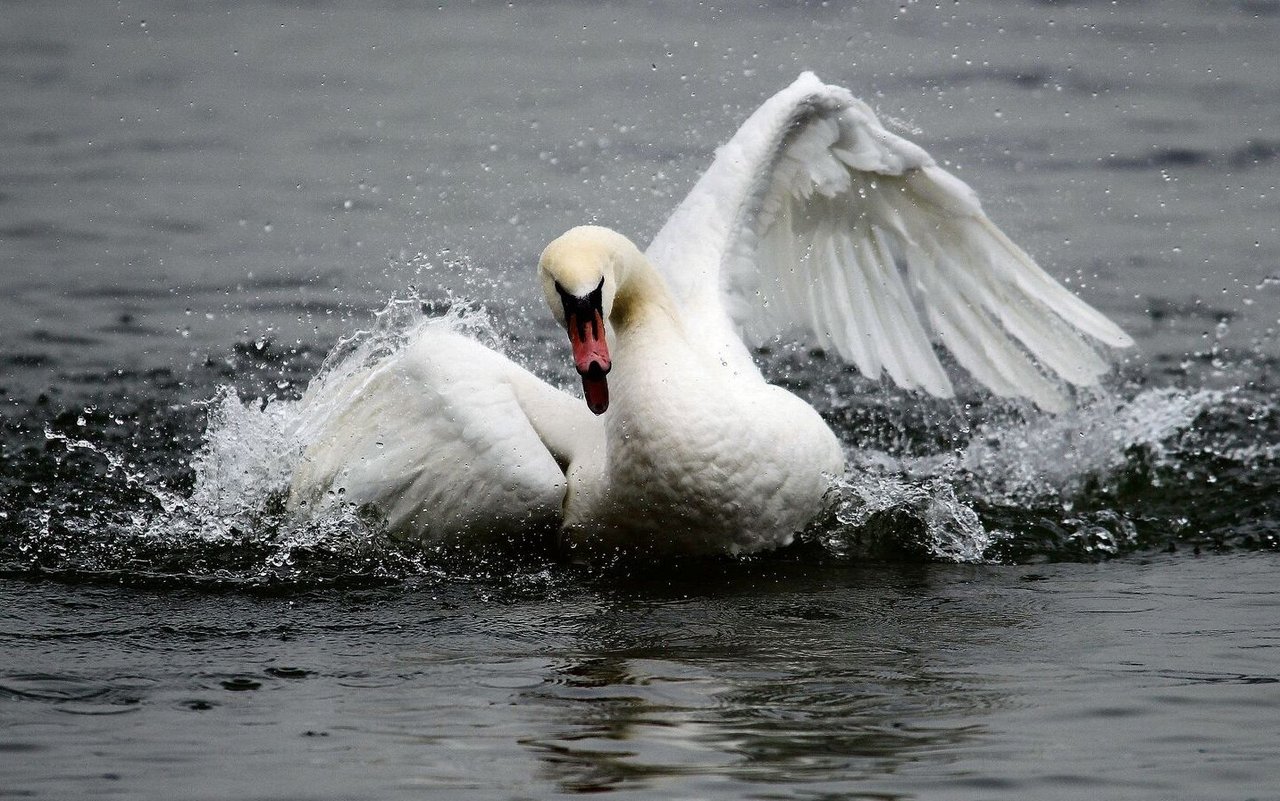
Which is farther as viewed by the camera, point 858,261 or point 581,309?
point 858,261

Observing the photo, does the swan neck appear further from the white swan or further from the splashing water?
the splashing water

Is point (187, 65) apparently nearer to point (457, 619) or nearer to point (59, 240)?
point (59, 240)

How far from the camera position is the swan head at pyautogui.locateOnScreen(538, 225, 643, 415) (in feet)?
19.3

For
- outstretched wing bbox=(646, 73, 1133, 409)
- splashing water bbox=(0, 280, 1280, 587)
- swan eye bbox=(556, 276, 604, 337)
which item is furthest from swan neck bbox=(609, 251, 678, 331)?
splashing water bbox=(0, 280, 1280, 587)

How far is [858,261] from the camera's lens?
8.29 metres

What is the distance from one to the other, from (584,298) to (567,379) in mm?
3625

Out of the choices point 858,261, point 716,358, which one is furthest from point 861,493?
point 858,261

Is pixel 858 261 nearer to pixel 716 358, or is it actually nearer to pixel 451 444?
pixel 716 358

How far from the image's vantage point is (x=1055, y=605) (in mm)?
6027

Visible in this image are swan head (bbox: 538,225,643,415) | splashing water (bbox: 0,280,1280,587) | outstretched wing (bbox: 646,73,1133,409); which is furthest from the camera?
outstretched wing (bbox: 646,73,1133,409)

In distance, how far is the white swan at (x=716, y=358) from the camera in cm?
629

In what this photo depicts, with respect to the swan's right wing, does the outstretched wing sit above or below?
above

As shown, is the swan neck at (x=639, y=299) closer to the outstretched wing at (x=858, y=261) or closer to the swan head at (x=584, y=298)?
the swan head at (x=584, y=298)

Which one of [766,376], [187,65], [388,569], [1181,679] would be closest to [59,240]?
[187,65]
